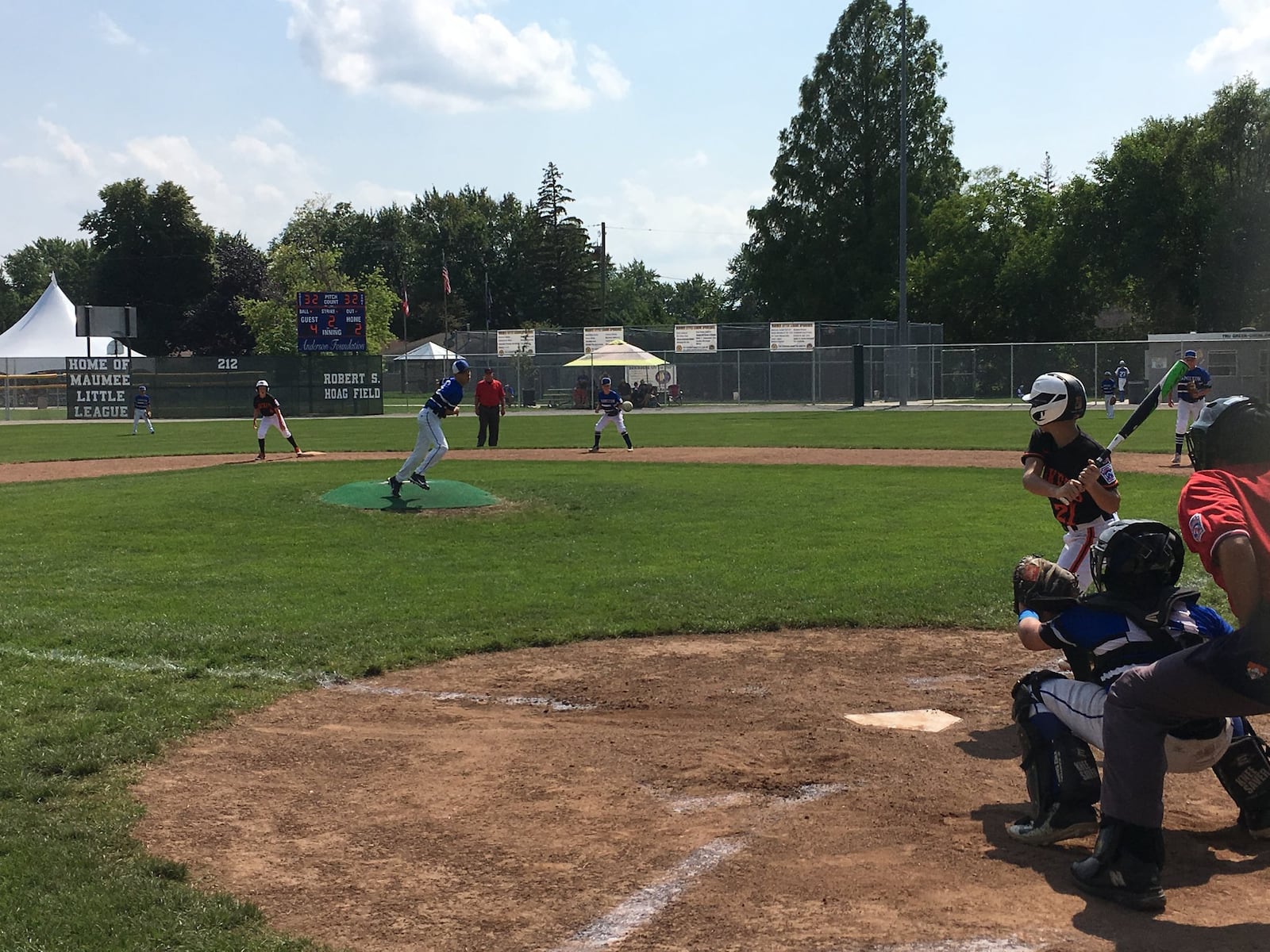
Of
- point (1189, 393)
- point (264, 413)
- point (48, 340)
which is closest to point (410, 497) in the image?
point (264, 413)

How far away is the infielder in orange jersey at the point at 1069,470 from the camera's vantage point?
22.1 ft

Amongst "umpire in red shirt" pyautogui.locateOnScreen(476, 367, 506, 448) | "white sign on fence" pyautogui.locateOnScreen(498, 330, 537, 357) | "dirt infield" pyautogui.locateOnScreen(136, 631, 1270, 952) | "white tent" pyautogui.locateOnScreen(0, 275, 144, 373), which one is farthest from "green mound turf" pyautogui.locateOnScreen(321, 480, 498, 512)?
"white tent" pyautogui.locateOnScreen(0, 275, 144, 373)

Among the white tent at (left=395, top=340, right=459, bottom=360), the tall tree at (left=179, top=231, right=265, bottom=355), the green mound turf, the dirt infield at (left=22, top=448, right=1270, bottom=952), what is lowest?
the dirt infield at (left=22, top=448, right=1270, bottom=952)

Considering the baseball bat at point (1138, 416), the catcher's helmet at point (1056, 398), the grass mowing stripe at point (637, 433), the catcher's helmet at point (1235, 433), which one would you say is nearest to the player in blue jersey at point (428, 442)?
the baseball bat at point (1138, 416)

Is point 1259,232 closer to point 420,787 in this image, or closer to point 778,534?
point 778,534

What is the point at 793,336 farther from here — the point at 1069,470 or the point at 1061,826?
the point at 1061,826

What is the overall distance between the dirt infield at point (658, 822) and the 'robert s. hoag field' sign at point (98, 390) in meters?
45.0

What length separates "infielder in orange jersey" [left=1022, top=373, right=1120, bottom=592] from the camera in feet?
22.1

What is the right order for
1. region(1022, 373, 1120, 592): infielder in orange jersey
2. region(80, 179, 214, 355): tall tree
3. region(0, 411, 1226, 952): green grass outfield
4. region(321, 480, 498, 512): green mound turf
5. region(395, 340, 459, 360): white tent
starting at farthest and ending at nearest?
region(80, 179, 214, 355): tall tree < region(395, 340, 459, 360): white tent < region(321, 480, 498, 512): green mound turf < region(1022, 373, 1120, 592): infielder in orange jersey < region(0, 411, 1226, 952): green grass outfield

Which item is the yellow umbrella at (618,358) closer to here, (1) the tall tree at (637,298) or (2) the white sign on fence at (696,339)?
(2) the white sign on fence at (696,339)

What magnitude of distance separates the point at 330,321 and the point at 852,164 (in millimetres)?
35887

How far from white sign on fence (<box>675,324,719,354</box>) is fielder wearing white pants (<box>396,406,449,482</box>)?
40158 millimetres

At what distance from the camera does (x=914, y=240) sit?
71.1 metres

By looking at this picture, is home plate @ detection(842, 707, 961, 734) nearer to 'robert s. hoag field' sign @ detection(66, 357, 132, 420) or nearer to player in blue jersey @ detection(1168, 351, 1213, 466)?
player in blue jersey @ detection(1168, 351, 1213, 466)
